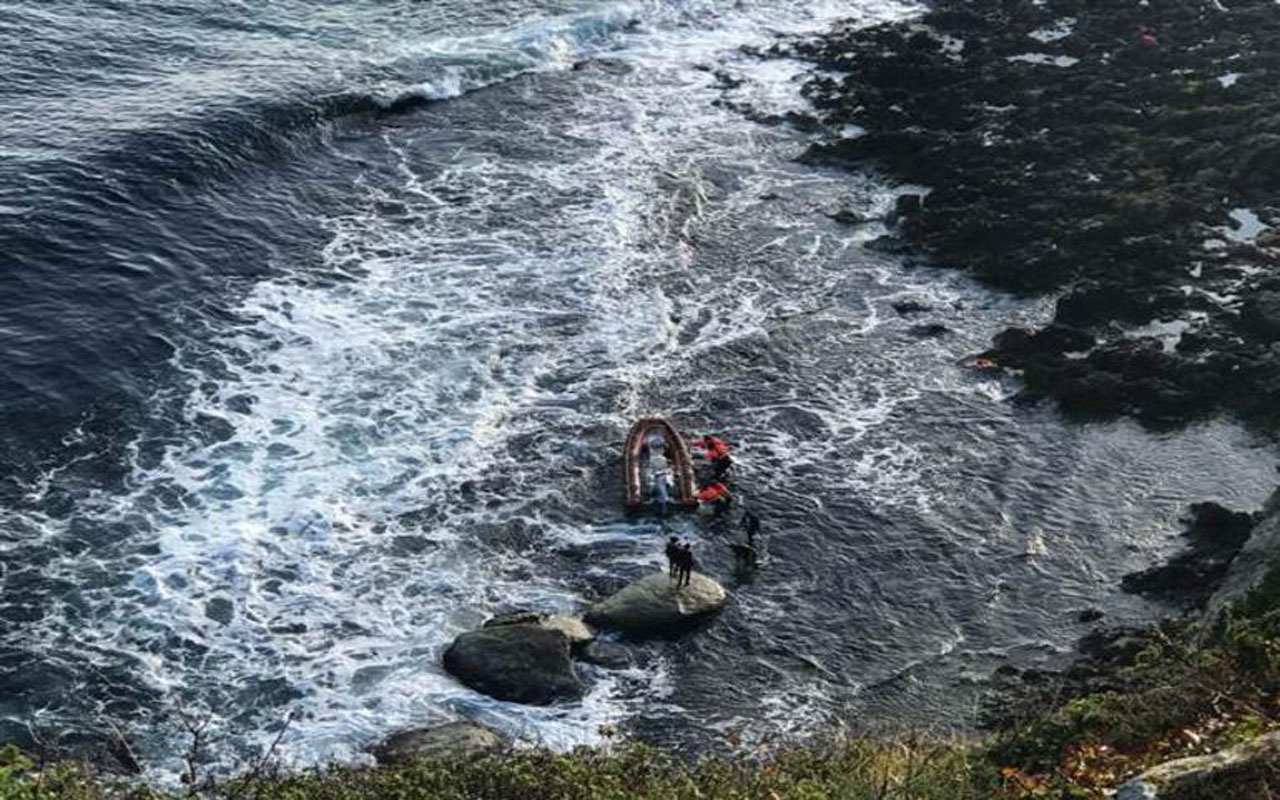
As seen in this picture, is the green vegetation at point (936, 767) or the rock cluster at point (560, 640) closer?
the green vegetation at point (936, 767)

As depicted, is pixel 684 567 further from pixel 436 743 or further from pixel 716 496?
pixel 436 743

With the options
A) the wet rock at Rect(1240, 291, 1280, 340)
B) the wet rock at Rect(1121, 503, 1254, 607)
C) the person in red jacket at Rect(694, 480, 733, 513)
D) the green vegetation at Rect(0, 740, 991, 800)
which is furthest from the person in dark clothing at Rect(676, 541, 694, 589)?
the wet rock at Rect(1240, 291, 1280, 340)

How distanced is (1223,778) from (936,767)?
13.6 ft

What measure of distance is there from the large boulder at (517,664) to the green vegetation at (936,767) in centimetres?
514

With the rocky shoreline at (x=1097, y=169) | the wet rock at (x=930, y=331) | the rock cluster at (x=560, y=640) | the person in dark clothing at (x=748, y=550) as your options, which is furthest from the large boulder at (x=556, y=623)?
the wet rock at (x=930, y=331)

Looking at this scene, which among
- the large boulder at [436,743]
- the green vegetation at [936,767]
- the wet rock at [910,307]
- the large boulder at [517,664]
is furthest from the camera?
the wet rock at [910,307]

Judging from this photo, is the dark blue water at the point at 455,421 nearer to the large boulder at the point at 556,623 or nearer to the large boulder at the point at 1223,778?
the large boulder at the point at 556,623

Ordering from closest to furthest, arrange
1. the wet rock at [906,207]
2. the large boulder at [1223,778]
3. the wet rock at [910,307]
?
the large boulder at [1223,778], the wet rock at [910,307], the wet rock at [906,207]

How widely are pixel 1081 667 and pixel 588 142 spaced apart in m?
28.9

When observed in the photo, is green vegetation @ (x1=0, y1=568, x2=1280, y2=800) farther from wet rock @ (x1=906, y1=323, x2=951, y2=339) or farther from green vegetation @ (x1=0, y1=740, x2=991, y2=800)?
wet rock @ (x1=906, y1=323, x2=951, y2=339)

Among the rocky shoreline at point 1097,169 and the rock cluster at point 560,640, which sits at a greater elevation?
the rocky shoreline at point 1097,169

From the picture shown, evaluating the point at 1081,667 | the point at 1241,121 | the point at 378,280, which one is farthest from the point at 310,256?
the point at 1241,121

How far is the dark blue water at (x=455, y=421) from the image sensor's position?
79.0ft

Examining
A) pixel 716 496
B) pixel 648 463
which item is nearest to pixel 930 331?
pixel 716 496
